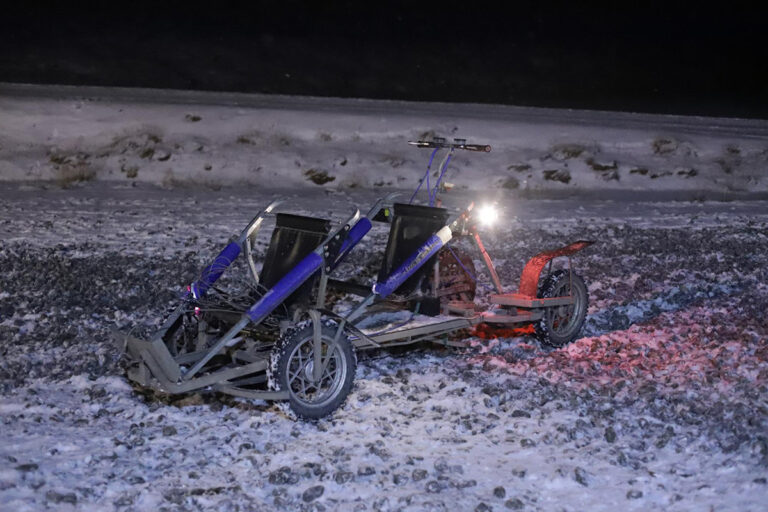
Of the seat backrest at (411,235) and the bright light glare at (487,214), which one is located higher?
the bright light glare at (487,214)

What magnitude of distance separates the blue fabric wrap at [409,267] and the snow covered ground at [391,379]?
73 cm

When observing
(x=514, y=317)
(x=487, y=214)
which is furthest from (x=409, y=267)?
(x=514, y=317)

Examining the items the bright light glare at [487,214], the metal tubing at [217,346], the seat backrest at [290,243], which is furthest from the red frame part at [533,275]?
the metal tubing at [217,346]

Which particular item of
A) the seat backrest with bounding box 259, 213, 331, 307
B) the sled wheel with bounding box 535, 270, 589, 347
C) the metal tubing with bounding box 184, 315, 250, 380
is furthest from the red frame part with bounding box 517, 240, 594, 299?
the metal tubing with bounding box 184, 315, 250, 380

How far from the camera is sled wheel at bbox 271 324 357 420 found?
5.73 metres

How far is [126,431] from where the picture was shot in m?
5.73

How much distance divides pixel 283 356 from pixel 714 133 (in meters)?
16.7

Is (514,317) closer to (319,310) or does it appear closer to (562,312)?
(562,312)

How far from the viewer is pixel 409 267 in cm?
663

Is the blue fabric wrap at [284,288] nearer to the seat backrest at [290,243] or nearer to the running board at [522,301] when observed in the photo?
the seat backrest at [290,243]

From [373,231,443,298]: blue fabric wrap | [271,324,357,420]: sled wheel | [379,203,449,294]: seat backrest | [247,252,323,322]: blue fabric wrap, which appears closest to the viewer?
[271,324,357,420]: sled wheel

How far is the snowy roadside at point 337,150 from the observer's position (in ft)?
51.2

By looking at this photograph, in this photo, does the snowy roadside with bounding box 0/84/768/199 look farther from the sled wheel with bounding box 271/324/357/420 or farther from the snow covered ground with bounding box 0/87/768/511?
the sled wheel with bounding box 271/324/357/420

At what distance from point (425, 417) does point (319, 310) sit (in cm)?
101
